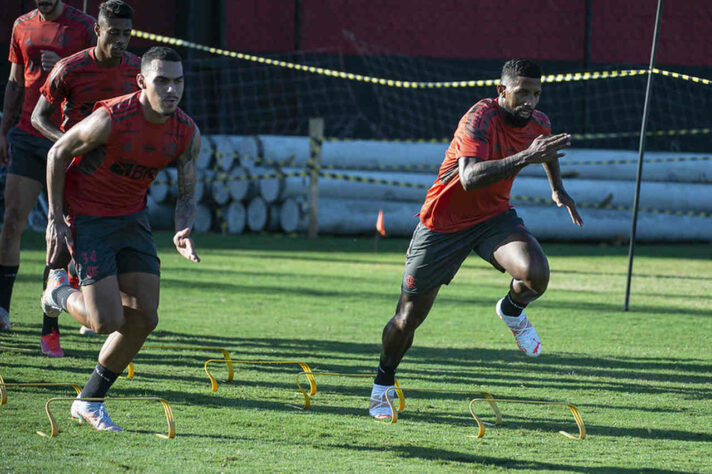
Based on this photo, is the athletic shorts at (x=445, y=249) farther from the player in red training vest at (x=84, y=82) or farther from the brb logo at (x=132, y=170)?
the player in red training vest at (x=84, y=82)

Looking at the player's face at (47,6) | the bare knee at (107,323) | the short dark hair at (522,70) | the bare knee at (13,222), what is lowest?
the bare knee at (107,323)

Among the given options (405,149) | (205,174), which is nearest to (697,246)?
(405,149)

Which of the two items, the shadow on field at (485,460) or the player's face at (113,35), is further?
the player's face at (113,35)

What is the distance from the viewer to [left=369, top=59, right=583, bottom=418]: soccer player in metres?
5.74

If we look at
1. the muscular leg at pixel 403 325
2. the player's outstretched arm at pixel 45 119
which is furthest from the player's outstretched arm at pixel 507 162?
the player's outstretched arm at pixel 45 119

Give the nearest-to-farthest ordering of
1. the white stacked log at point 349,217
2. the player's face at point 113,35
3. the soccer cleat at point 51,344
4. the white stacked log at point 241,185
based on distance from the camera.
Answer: the player's face at point 113,35
the soccer cleat at point 51,344
the white stacked log at point 349,217
the white stacked log at point 241,185

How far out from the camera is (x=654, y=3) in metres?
22.7

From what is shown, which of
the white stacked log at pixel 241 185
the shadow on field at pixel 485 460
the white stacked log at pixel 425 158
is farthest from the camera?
the white stacked log at pixel 425 158

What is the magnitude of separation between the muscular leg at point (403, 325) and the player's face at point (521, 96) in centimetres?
Answer: 115

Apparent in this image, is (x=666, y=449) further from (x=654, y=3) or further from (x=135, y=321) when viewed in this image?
(x=654, y=3)

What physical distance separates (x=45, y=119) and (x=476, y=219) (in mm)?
3015

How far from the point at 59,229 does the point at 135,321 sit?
2.09 ft

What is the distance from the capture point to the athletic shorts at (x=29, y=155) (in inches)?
297

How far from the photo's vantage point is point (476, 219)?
612cm
